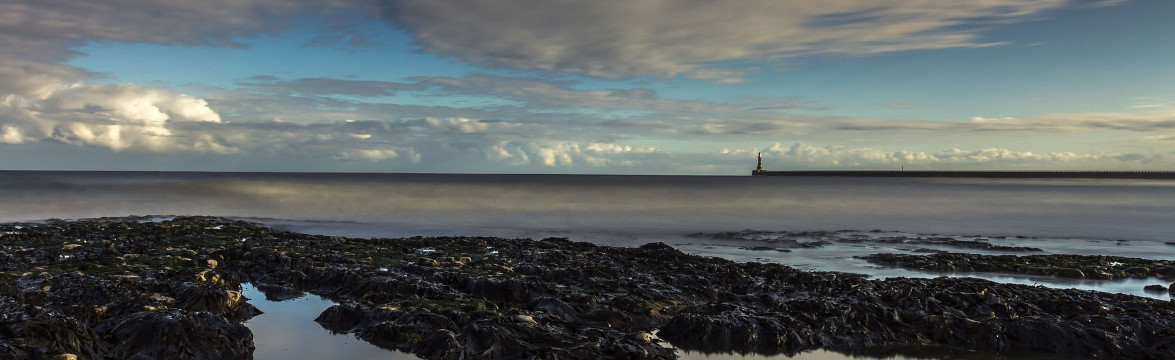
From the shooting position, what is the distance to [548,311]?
8984 mm

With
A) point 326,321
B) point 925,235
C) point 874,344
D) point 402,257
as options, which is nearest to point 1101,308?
point 874,344

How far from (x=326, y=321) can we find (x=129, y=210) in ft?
125

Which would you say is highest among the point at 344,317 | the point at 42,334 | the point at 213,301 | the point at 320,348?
the point at 42,334

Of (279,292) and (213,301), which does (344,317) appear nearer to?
(213,301)

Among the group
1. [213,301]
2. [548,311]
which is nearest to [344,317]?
[213,301]

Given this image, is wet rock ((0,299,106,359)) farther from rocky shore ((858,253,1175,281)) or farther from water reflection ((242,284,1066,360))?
rocky shore ((858,253,1175,281))

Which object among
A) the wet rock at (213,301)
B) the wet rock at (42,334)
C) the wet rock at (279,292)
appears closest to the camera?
the wet rock at (42,334)

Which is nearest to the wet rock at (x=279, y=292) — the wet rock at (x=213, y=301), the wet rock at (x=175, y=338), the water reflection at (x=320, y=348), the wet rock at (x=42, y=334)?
the wet rock at (x=213, y=301)

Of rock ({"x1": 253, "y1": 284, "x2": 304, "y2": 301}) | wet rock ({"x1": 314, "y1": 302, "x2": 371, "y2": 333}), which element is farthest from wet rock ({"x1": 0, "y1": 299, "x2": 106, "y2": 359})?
rock ({"x1": 253, "y1": 284, "x2": 304, "y2": 301})

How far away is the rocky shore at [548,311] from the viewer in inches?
278

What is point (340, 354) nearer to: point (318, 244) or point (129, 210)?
point (318, 244)

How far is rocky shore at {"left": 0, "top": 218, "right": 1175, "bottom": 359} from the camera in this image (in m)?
7.06

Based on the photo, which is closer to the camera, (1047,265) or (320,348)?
(320,348)

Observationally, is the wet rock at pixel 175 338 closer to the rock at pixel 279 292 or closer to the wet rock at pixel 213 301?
the wet rock at pixel 213 301
